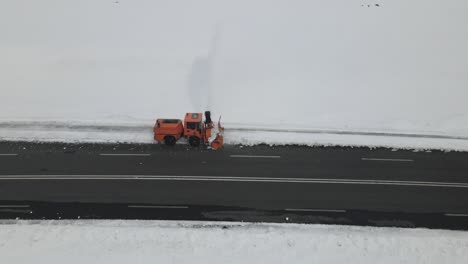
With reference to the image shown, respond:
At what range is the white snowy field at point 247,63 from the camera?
28.7 m

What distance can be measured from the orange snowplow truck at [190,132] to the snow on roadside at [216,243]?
21.4ft

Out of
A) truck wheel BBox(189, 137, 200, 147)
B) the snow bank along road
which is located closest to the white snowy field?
the snow bank along road

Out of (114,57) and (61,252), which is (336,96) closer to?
→ (114,57)

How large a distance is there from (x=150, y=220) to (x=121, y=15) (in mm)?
27716

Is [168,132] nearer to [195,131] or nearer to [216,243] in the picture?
[195,131]

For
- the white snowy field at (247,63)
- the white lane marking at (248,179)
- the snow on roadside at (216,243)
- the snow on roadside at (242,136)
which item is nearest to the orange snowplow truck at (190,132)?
the snow on roadside at (242,136)

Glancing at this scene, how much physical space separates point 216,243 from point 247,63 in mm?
19778

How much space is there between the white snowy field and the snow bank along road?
2.37m

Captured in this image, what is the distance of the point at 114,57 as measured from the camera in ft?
116

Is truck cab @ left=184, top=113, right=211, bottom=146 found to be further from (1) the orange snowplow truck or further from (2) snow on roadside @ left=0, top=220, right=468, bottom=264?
(2) snow on roadside @ left=0, top=220, right=468, bottom=264

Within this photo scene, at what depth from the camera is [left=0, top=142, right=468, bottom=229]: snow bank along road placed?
18.8 meters

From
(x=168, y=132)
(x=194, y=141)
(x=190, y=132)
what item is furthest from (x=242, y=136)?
(x=168, y=132)

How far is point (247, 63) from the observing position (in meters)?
33.9

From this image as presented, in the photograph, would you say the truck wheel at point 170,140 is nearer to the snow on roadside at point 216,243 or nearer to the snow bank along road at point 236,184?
the snow bank along road at point 236,184
